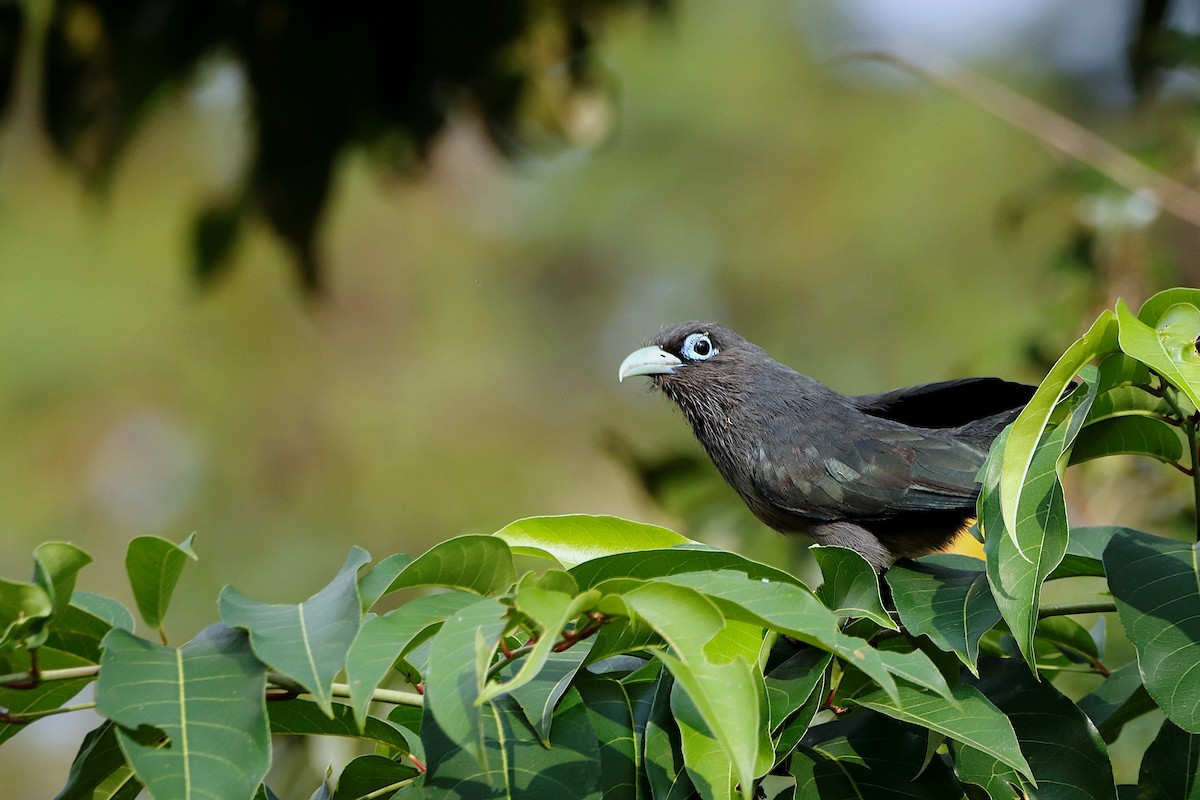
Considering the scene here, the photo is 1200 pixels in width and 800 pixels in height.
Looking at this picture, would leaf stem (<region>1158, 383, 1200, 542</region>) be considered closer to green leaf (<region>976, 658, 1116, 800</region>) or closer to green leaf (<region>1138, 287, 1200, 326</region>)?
green leaf (<region>1138, 287, 1200, 326</region>)

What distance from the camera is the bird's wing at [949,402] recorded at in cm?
305

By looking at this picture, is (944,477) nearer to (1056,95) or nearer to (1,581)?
(1,581)

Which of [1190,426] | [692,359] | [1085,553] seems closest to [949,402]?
[692,359]

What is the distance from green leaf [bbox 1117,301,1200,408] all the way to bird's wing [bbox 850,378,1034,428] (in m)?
1.29

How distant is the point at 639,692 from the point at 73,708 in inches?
32.0

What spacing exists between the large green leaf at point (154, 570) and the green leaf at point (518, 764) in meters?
0.42

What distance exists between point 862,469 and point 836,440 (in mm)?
165

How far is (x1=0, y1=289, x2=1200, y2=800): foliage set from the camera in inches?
52.6

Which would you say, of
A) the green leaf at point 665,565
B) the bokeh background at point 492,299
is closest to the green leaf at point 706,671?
the green leaf at point 665,565

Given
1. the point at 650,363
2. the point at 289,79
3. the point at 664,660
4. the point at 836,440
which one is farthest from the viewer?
the point at 289,79

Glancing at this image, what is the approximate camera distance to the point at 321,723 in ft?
5.86

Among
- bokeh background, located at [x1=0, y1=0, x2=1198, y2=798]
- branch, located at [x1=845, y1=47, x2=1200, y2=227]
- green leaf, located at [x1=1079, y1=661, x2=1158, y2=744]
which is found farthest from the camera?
bokeh background, located at [x1=0, y1=0, x2=1198, y2=798]

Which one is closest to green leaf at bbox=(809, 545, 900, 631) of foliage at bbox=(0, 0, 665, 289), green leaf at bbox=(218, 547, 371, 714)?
green leaf at bbox=(218, 547, 371, 714)

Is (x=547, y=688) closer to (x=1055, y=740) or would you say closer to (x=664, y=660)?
(x=664, y=660)
